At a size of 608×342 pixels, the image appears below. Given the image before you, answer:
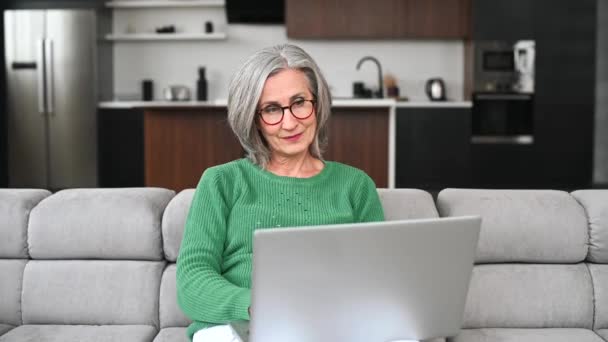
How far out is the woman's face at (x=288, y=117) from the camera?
1697mm

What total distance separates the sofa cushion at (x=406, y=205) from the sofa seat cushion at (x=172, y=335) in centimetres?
67

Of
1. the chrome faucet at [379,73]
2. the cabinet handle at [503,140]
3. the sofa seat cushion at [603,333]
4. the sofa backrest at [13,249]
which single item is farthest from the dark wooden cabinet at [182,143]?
the sofa seat cushion at [603,333]

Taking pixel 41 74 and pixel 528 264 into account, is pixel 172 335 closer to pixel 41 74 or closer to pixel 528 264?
pixel 528 264

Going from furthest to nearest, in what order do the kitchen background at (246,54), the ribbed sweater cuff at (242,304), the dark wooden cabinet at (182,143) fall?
the kitchen background at (246,54) < the dark wooden cabinet at (182,143) < the ribbed sweater cuff at (242,304)

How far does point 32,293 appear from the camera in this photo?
6.68 feet

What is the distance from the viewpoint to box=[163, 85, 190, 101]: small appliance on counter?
6.77 meters

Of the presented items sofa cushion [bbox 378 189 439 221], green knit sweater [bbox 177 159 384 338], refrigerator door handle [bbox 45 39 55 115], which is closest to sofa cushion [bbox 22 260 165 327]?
green knit sweater [bbox 177 159 384 338]

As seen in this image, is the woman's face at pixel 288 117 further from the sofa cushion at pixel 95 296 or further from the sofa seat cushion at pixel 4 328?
the sofa seat cushion at pixel 4 328

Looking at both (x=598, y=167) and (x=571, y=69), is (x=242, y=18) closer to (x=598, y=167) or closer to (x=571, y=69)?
(x=571, y=69)

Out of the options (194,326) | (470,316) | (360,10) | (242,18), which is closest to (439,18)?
(360,10)

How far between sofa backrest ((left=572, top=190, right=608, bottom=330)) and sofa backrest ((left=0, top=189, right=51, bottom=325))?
1.68 meters

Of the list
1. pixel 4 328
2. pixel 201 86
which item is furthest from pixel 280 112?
pixel 201 86

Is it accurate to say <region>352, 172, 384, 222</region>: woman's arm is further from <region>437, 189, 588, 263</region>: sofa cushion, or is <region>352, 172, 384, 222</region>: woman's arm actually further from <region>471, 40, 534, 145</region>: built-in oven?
<region>471, 40, 534, 145</region>: built-in oven

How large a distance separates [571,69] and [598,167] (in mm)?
1248
